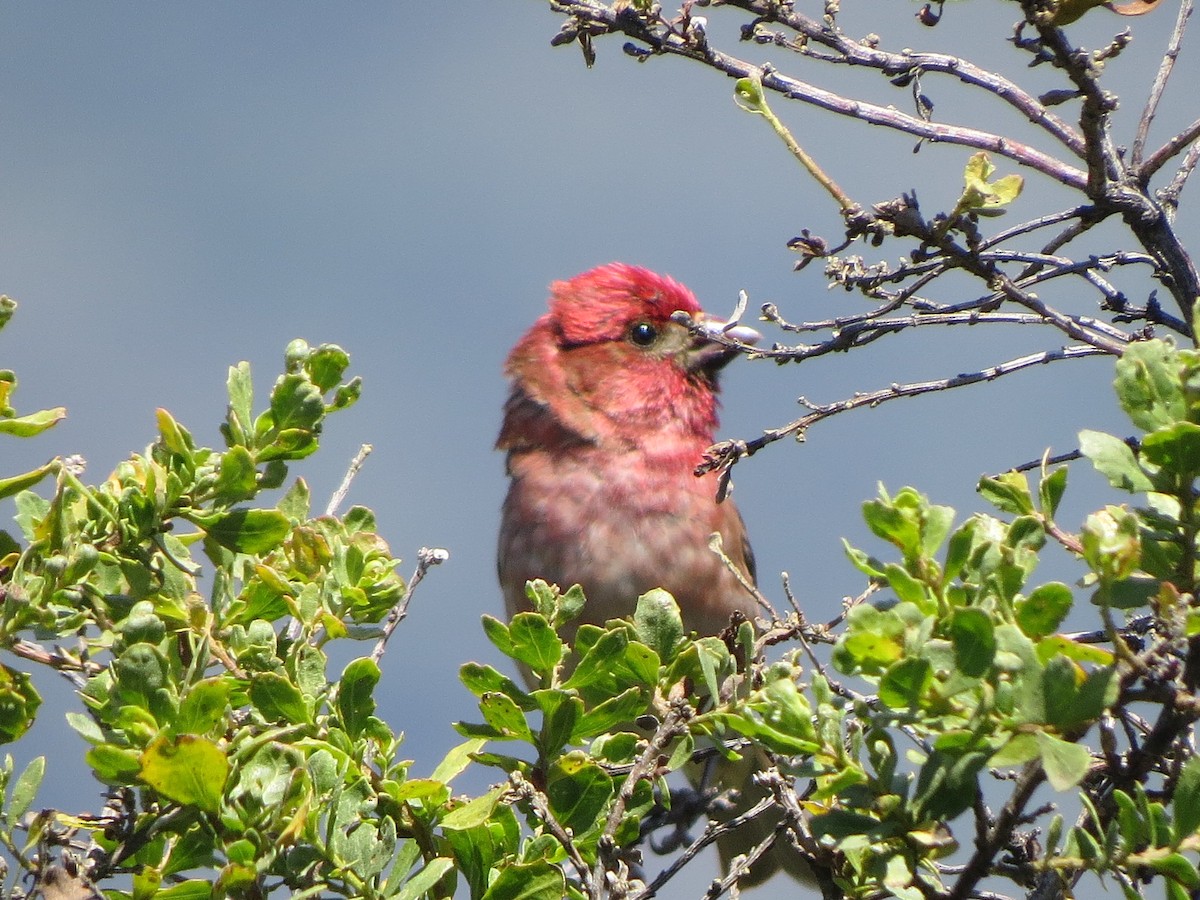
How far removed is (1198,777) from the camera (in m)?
2.12

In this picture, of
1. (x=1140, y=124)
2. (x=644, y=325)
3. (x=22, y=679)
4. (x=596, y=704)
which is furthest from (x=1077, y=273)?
(x=644, y=325)

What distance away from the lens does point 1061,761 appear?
1.92 meters

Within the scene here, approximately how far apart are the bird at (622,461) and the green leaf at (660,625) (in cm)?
327

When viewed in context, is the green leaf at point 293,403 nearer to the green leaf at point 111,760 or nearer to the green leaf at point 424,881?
the green leaf at point 111,760

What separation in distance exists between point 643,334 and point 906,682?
6.05 m

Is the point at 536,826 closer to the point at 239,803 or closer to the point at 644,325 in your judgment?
the point at 239,803

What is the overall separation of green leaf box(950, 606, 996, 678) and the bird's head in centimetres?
545

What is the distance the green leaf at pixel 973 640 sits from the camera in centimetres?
195

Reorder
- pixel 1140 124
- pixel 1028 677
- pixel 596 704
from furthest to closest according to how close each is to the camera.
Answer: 1. pixel 1140 124
2. pixel 596 704
3. pixel 1028 677

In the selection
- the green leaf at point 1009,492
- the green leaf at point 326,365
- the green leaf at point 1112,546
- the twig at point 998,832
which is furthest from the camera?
the green leaf at point 326,365

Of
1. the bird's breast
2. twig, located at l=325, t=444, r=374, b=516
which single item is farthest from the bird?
twig, located at l=325, t=444, r=374, b=516

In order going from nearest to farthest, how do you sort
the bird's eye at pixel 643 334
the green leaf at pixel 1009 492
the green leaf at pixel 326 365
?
the green leaf at pixel 1009 492
the green leaf at pixel 326 365
the bird's eye at pixel 643 334

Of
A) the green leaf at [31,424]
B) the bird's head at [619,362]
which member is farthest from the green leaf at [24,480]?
the bird's head at [619,362]

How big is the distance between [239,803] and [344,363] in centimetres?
112
